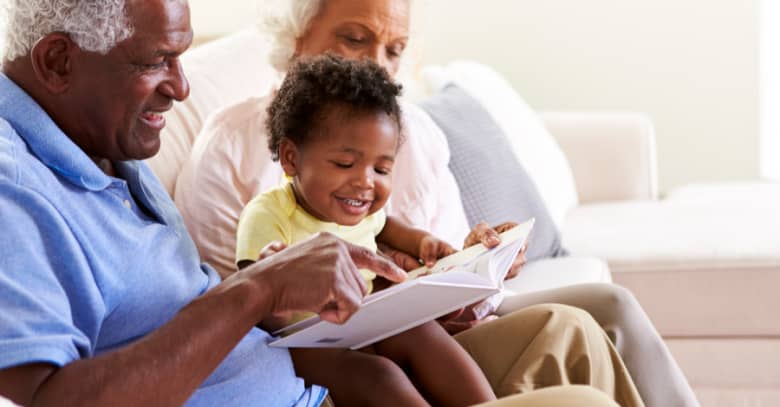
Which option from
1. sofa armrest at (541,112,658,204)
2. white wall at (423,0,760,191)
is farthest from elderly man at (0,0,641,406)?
white wall at (423,0,760,191)

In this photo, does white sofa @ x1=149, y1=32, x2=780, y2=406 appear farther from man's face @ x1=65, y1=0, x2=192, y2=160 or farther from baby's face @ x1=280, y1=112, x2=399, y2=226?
man's face @ x1=65, y1=0, x2=192, y2=160

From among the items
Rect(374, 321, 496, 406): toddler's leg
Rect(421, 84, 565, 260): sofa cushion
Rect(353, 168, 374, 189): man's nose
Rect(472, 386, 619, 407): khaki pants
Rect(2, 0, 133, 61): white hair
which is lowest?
Rect(421, 84, 565, 260): sofa cushion

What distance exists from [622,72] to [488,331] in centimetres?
303

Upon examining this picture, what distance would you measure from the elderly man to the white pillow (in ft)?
5.91

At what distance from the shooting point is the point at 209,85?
2230 millimetres

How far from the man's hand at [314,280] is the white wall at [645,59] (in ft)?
11.0

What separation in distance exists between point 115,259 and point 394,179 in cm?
90

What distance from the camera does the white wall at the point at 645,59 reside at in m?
4.49

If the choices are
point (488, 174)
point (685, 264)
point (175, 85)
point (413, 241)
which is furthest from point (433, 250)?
point (685, 264)

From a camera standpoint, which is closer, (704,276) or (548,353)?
(548,353)

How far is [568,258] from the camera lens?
9.27 feet

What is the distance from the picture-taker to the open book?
130 cm

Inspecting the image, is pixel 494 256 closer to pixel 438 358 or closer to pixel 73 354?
pixel 438 358

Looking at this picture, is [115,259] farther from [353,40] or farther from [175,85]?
[353,40]
